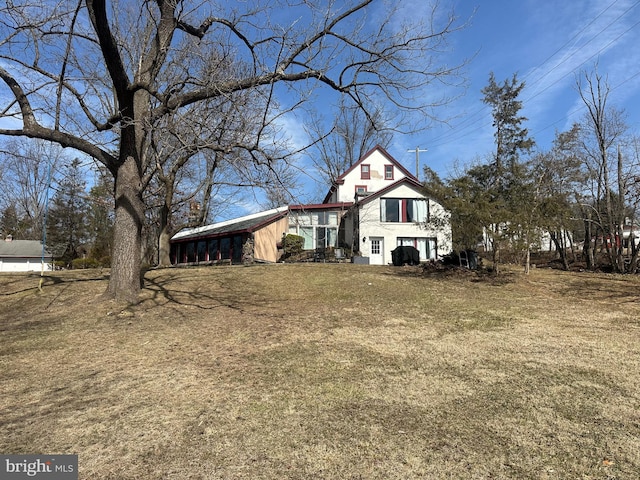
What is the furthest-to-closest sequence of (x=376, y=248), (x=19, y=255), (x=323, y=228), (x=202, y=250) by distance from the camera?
(x=19, y=255), (x=202, y=250), (x=323, y=228), (x=376, y=248)

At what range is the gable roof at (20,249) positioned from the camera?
4006 cm

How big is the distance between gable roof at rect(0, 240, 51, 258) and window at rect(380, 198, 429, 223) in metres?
36.3

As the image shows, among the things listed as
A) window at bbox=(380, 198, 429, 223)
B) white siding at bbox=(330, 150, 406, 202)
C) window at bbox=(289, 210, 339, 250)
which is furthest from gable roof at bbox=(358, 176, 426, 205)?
white siding at bbox=(330, 150, 406, 202)

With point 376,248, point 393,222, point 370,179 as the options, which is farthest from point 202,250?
point 370,179

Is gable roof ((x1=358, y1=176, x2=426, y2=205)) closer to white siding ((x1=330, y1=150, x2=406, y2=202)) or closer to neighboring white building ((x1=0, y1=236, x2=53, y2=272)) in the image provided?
white siding ((x1=330, y1=150, x2=406, y2=202))

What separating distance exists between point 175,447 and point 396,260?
18.1 meters

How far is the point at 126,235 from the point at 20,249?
4113 centimetres

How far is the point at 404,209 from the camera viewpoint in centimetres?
2462

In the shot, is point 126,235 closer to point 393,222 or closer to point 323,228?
point 393,222

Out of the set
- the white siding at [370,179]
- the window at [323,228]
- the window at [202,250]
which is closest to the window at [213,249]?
the window at [202,250]

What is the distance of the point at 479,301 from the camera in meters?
10.1

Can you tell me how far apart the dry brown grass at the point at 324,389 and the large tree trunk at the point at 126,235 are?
22.5 inches

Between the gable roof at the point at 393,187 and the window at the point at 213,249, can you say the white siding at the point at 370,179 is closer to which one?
the gable roof at the point at 393,187

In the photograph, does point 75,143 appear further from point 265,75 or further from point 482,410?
point 482,410
